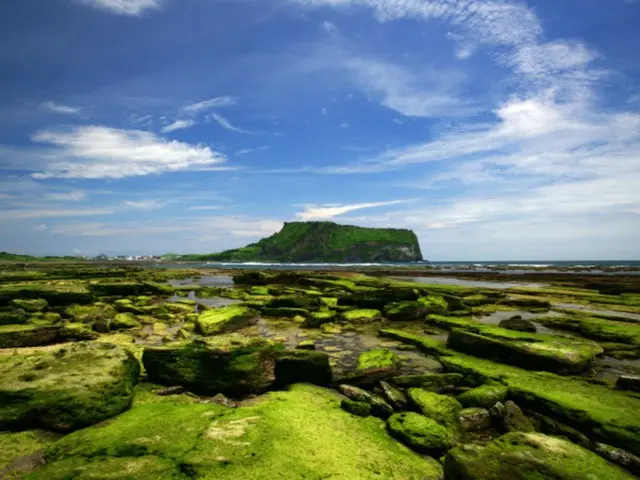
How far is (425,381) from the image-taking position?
10.1 m

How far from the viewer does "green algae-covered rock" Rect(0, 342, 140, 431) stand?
689 centimetres

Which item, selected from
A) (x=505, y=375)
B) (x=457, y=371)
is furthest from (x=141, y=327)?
(x=505, y=375)

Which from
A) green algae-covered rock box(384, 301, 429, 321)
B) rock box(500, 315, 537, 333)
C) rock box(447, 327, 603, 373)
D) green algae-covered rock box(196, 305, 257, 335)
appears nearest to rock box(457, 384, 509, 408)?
rock box(447, 327, 603, 373)

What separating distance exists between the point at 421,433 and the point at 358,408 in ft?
5.37

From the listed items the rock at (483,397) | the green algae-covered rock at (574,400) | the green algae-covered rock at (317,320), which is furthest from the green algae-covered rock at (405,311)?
the rock at (483,397)

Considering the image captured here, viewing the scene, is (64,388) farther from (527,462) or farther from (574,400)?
(574,400)

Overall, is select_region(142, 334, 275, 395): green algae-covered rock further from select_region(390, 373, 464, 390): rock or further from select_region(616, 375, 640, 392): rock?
select_region(616, 375, 640, 392): rock

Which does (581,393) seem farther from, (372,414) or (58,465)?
(58,465)

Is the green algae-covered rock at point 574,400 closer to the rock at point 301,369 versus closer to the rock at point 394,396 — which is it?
the rock at point 394,396

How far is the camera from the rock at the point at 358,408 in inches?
325

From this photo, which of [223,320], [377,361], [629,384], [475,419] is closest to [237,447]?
[475,419]

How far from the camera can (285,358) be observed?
10.4 m

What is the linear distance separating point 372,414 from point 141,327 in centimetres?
1426

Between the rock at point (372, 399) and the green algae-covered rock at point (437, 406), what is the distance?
2.34ft
